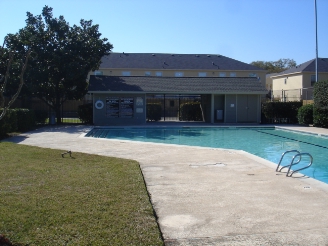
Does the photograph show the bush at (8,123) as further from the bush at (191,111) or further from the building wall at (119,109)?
the bush at (191,111)

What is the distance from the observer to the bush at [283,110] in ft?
84.4

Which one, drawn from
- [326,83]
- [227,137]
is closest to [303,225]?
[227,137]

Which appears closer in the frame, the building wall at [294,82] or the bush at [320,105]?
the bush at [320,105]

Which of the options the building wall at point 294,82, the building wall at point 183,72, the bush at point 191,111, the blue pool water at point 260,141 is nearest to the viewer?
the blue pool water at point 260,141

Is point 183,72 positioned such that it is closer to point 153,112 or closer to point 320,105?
point 153,112

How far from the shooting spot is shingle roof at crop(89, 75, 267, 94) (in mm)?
24938

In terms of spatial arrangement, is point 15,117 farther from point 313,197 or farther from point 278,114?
point 278,114

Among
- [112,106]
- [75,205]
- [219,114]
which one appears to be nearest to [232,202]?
[75,205]

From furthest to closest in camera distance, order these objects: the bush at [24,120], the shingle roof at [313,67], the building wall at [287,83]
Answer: the building wall at [287,83] → the shingle roof at [313,67] → the bush at [24,120]

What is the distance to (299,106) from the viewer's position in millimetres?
25781

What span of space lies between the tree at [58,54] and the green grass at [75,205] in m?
Result: 15.0

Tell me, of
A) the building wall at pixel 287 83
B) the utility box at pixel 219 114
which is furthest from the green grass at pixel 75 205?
the building wall at pixel 287 83

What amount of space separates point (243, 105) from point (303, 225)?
2191cm

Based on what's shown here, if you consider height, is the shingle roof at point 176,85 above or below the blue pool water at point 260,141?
above
